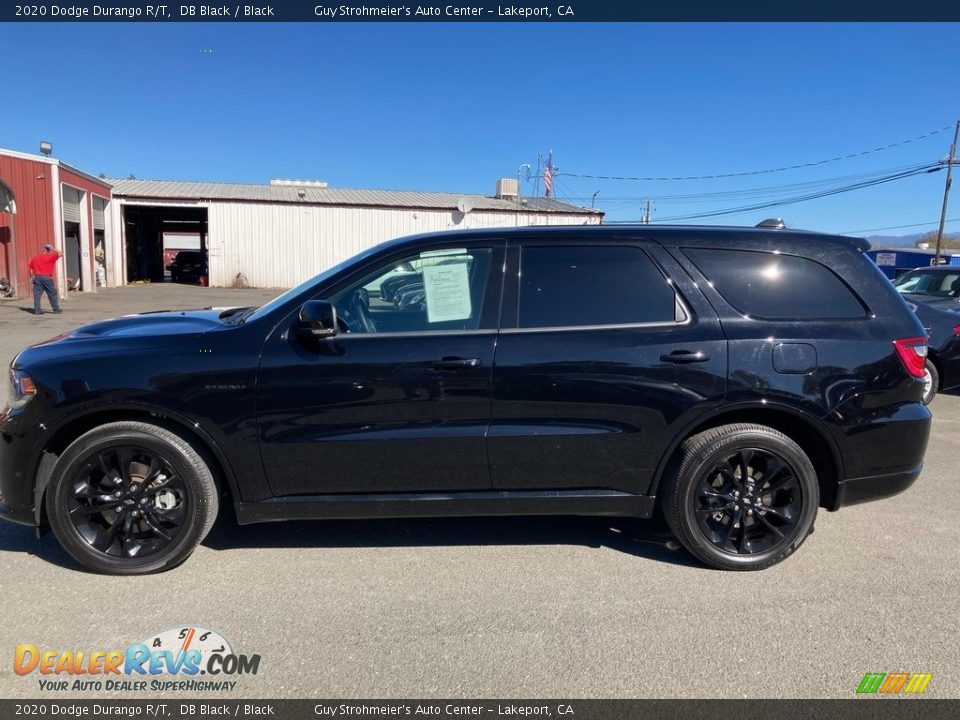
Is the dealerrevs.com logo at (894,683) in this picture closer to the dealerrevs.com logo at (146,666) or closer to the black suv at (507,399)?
the black suv at (507,399)

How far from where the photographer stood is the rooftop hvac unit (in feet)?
112

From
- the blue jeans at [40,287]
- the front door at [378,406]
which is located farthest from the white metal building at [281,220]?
the front door at [378,406]

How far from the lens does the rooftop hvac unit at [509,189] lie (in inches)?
1344

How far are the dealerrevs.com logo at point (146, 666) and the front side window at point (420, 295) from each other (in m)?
1.60

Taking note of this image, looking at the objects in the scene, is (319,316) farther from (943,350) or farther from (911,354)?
(943,350)

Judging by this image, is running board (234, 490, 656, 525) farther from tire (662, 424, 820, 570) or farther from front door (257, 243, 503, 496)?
tire (662, 424, 820, 570)

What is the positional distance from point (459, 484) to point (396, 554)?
0.60 meters

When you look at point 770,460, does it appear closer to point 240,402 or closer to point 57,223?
point 240,402

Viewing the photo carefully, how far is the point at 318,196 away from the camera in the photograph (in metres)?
30.1

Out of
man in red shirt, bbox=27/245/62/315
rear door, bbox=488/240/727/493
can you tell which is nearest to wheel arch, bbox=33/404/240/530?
rear door, bbox=488/240/727/493

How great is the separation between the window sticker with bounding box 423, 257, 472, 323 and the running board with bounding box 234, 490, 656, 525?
3.05 feet

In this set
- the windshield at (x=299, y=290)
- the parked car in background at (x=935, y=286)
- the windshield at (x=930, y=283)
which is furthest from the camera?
the windshield at (x=930, y=283)

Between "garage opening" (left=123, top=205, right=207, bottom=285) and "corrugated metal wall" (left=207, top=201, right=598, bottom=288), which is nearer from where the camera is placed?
"corrugated metal wall" (left=207, top=201, right=598, bottom=288)

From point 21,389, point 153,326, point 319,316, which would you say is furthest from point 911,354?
point 21,389
